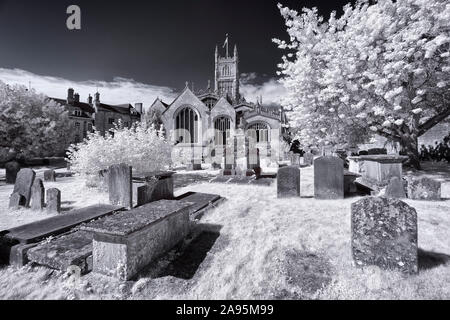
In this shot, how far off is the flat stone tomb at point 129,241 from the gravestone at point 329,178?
16.6 ft

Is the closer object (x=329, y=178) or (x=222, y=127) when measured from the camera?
(x=329, y=178)

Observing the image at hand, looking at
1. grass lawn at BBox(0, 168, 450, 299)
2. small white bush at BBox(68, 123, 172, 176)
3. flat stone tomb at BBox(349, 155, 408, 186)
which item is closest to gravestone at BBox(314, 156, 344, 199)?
flat stone tomb at BBox(349, 155, 408, 186)

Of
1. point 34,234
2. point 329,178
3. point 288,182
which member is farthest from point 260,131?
point 34,234

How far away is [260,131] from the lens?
1325 inches

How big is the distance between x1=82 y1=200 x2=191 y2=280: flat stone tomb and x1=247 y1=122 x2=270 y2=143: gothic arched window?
30.4 metres

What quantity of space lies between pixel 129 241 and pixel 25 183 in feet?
21.2

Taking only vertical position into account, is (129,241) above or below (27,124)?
below

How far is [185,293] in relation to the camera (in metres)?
2.56

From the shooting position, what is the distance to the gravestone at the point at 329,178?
6.82m

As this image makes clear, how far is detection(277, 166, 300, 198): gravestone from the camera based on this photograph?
7.15 m

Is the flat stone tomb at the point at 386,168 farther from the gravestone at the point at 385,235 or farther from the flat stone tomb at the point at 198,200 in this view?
the flat stone tomb at the point at 198,200

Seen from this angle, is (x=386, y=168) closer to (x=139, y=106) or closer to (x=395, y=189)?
(x=395, y=189)

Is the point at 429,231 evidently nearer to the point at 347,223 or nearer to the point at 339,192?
the point at 347,223

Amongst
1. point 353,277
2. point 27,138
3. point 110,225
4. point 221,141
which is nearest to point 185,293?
point 110,225
